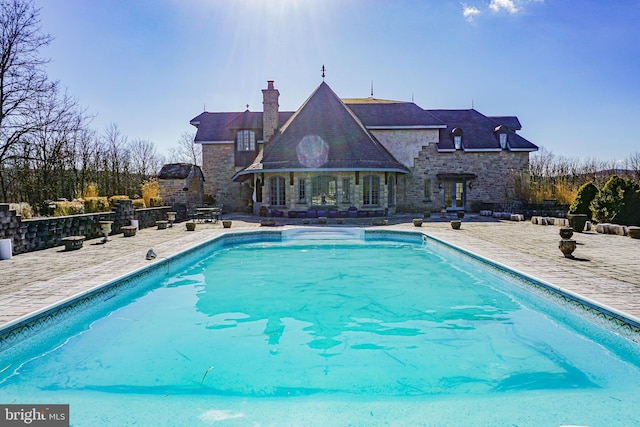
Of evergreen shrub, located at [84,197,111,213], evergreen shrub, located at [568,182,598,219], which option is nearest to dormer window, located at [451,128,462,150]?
evergreen shrub, located at [568,182,598,219]

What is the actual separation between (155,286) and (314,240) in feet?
22.8

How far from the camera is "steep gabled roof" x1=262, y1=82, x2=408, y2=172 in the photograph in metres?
19.4

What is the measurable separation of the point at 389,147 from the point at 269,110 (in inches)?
322

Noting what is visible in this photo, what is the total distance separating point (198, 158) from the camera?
4125 cm

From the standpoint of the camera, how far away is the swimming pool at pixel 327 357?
138 inches

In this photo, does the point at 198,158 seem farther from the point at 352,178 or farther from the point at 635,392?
the point at 635,392

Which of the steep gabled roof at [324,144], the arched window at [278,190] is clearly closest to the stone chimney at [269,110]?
the steep gabled roof at [324,144]

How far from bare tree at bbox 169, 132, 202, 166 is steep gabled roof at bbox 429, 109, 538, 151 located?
25.7m

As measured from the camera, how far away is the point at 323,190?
20.2 m

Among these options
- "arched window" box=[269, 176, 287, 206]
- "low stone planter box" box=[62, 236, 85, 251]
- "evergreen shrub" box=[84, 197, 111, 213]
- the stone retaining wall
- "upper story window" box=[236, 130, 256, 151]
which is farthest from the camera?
"upper story window" box=[236, 130, 256, 151]

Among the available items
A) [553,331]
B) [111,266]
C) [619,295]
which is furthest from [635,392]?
[111,266]

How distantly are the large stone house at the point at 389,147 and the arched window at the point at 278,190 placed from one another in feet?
0.18

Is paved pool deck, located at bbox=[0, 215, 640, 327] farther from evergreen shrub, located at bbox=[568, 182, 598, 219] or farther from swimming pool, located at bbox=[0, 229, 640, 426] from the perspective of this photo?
evergreen shrub, located at bbox=[568, 182, 598, 219]

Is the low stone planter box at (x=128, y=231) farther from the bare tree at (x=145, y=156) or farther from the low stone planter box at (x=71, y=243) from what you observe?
the bare tree at (x=145, y=156)
